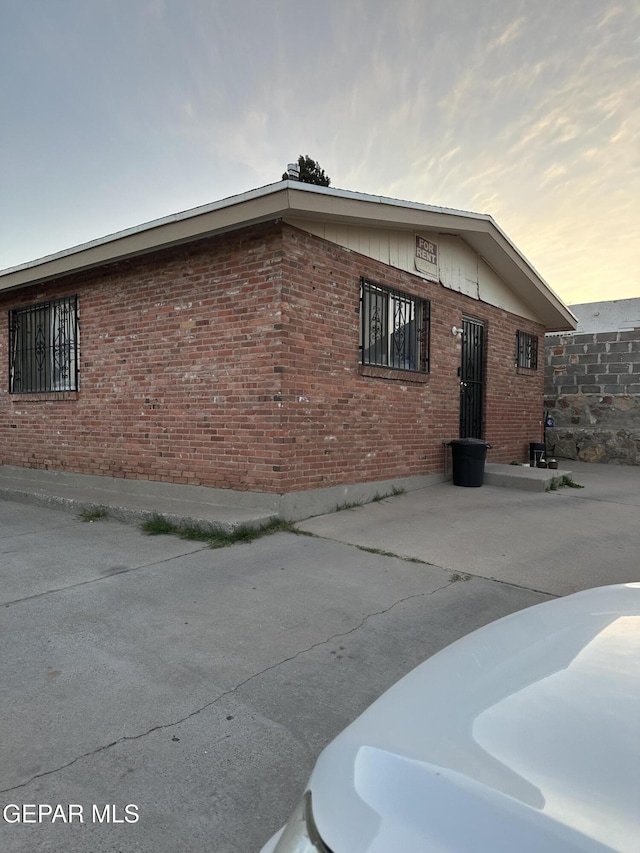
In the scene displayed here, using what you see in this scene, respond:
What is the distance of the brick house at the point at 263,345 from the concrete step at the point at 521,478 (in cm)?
90

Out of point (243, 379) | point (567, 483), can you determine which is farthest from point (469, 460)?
point (243, 379)

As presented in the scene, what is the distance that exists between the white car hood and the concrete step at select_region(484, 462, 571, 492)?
695 cm

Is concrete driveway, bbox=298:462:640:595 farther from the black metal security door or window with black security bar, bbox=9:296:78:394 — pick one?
window with black security bar, bbox=9:296:78:394

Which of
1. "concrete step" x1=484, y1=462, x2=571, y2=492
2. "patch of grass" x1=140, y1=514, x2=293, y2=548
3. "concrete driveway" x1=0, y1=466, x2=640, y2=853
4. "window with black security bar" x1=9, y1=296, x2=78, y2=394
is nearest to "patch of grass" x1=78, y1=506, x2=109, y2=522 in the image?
"concrete driveway" x1=0, y1=466, x2=640, y2=853

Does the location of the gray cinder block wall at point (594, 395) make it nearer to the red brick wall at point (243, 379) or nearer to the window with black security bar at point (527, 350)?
the window with black security bar at point (527, 350)

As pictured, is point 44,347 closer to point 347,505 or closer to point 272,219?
point 272,219

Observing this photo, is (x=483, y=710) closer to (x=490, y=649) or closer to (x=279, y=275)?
(x=490, y=649)

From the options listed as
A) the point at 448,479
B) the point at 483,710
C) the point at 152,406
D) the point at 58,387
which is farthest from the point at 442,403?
the point at 483,710

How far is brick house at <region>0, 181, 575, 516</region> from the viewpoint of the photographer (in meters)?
5.90

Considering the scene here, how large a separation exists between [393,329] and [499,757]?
6.87 metres

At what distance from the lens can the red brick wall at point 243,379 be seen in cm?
591

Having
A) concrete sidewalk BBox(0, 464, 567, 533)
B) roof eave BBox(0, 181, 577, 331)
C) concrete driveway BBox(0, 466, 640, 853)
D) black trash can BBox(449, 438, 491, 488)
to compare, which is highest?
roof eave BBox(0, 181, 577, 331)

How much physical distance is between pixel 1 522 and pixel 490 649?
20.5 feet

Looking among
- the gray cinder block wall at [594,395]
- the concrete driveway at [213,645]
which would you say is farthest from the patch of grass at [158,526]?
the gray cinder block wall at [594,395]
